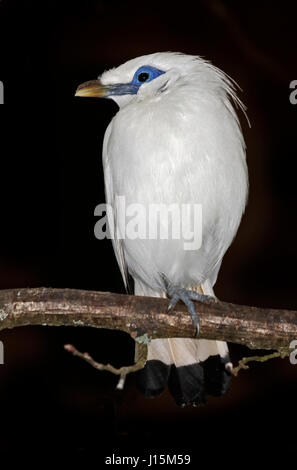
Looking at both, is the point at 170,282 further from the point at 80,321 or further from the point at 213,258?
the point at 80,321

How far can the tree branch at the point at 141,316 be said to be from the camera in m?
1.96

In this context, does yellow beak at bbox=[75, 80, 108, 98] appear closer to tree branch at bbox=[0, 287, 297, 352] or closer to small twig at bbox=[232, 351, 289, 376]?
tree branch at bbox=[0, 287, 297, 352]

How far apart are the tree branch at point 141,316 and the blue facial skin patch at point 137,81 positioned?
0.90 meters

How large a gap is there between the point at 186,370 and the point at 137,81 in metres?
1.21

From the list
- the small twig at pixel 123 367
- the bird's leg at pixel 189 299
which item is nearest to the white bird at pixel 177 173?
the bird's leg at pixel 189 299

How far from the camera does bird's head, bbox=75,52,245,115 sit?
2311 millimetres

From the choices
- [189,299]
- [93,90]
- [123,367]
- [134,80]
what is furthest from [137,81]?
[123,367]

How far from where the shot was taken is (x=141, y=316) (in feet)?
6.48

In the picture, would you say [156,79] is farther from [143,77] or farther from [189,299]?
[189,299]

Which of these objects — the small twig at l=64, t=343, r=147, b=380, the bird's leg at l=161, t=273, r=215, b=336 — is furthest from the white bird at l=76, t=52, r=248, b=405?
the small twig at l=64, t=343, r=147, b=380

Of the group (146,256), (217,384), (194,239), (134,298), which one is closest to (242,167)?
(194,239)

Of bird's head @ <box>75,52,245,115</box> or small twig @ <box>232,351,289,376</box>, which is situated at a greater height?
bird's head @ <box>75,52,245,115</box>

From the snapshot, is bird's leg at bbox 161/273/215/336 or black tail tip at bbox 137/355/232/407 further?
black tail tip at bbox 137/355/232/407

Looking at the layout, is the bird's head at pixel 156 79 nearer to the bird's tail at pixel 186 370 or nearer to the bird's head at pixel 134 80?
the bird's head at pixel 134 80
